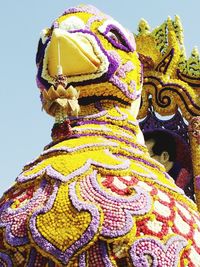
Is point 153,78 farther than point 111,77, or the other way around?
point 153,78

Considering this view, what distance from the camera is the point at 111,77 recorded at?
10.7ft

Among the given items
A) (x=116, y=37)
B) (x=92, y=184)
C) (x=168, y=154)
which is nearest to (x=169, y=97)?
(x=168, y=154)

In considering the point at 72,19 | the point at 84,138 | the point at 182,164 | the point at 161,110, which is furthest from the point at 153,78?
the point at 84,138

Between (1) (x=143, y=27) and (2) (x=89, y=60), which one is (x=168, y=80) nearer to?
(1) (x=143, y=27)

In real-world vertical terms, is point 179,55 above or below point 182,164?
above

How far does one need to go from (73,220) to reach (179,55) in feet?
7.75

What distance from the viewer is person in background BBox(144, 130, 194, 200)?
14.3 feet

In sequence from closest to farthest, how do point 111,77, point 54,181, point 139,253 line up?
1. point 139,253
2. point 54,181
3. point 111,77

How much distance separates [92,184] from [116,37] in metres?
1.06

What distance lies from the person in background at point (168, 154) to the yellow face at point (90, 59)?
109 cm

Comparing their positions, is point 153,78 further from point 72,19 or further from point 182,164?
point 72,19

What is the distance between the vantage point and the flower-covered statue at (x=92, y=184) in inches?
100

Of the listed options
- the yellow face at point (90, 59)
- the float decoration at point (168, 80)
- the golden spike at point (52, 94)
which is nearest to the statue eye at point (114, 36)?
the yellow face at point (90, 59)

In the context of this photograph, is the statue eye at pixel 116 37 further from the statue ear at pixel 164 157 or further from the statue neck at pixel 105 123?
the statue ear at pixel 164 157
